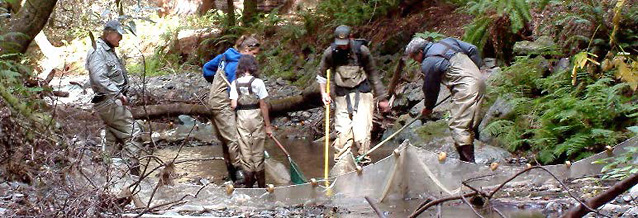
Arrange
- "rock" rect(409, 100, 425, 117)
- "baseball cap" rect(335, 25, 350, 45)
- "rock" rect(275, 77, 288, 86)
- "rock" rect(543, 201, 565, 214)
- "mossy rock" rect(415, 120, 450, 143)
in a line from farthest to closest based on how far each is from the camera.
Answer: "rock" rect(275, 77, 288, 86)
"rock" rect(409, 100, 425, 117)
"mossy rock" rect(415, 120, 450, 143)
"baseball cap" rect(335, 25, 350, 45)
"rock" rect(543, 201, 565, 214)

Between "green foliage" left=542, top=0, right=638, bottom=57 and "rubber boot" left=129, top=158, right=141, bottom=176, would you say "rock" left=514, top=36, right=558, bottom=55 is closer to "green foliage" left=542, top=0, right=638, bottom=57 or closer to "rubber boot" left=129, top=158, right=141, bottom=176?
"green foliage" left=542, top=0, right=638, bottom=57

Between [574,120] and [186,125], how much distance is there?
8.68 meters

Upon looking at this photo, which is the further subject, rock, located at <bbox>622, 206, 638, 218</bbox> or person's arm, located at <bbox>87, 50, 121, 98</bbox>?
person's arm, located at <bbox>87, 50, 121, 98</bbox>

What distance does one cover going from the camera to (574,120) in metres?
8.62

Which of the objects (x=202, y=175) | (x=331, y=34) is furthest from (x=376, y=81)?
(x=331, y=34)

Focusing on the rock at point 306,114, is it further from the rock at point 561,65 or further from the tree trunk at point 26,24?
the tree trunk at point 26,24

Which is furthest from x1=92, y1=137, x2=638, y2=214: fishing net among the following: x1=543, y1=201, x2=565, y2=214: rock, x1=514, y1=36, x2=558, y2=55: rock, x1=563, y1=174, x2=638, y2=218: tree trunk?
x1=563, y1=174, x2=638, y2=218: tree trunk

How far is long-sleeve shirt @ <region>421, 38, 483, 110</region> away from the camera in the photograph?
25.6 feet

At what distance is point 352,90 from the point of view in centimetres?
850

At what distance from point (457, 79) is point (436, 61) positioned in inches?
12.1

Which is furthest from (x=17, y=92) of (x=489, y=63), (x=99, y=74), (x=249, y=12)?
(x=249, y=12)

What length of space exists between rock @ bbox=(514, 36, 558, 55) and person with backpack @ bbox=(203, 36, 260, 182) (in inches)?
168

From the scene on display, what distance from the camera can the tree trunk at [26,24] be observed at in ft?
29.8

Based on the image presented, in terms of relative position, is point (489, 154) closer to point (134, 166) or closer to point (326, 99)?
point (326, 99)
